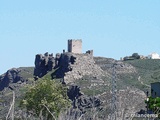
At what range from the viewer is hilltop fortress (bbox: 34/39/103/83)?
172 meters

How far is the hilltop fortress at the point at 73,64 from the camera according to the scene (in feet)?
563

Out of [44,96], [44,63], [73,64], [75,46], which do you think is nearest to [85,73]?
[73,64]

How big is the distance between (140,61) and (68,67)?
110ft

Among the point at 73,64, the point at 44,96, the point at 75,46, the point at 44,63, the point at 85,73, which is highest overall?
the point at 75,46

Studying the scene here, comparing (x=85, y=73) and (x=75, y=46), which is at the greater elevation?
(x=75, y=46)

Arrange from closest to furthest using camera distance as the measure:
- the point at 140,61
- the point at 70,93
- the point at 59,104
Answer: the point at 59,104
the point at 70,93
the point at 140,61

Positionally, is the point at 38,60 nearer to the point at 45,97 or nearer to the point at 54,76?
the point at 54,76

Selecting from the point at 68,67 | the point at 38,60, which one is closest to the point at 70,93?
the point at 68,67

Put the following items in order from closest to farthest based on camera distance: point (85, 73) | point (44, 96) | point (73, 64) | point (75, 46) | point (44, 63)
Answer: point (44, 96), point (73, 64), point (85, 73), point (75, 46), point (44, 63)

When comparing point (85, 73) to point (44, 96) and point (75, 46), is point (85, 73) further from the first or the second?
point (44, 96)

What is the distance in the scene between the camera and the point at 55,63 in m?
184

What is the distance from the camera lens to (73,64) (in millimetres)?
172125

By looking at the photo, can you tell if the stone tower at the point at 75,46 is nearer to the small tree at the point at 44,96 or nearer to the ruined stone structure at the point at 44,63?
the ruined stone structure at the point at 44,63

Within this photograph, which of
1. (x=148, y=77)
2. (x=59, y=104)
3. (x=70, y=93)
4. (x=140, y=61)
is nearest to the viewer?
(x=59, y=104)
